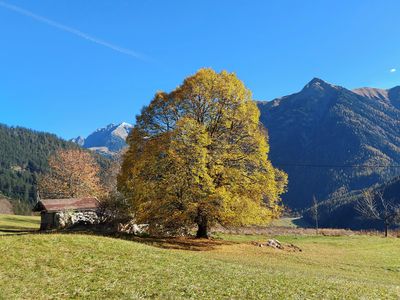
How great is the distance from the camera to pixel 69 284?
1820cm

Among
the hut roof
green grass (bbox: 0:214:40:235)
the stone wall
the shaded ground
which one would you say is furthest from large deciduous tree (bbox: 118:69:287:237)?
the hut roof

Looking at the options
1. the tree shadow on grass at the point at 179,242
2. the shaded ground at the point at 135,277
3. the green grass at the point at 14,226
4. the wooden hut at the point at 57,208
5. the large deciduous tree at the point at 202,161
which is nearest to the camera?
the shaded ground at the point at 135,277

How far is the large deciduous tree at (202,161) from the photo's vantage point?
34.9 meters

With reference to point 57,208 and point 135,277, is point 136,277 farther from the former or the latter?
point 57,208

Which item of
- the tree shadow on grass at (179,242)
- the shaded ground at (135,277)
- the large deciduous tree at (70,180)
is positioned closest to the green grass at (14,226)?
the large deciduous tree at (70,180)

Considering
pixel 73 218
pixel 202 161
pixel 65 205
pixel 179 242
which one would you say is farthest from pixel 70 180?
pixel 202 161

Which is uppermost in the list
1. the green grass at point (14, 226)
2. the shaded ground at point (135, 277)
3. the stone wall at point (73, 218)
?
the stone wall at point (73, 218)

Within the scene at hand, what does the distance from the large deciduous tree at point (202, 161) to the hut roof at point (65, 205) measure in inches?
947

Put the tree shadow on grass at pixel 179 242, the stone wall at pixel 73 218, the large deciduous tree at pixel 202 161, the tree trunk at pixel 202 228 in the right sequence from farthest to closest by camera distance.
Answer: the stone wall at pixel 73 218, the tree trunk at pixel 202 228, the large deciduous tree at pixel 202 161, the tree shadow on grass at pixel 179 242

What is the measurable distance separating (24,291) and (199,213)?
71.6 feet

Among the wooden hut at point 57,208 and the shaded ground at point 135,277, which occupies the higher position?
the wooden hut at point 57,208

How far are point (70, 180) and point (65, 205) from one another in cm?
2619

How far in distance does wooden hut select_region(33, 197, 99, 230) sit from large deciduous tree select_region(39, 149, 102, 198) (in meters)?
21.8

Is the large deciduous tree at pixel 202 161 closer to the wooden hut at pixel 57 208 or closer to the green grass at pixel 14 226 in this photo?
the wooden hut at pixel 57 208
